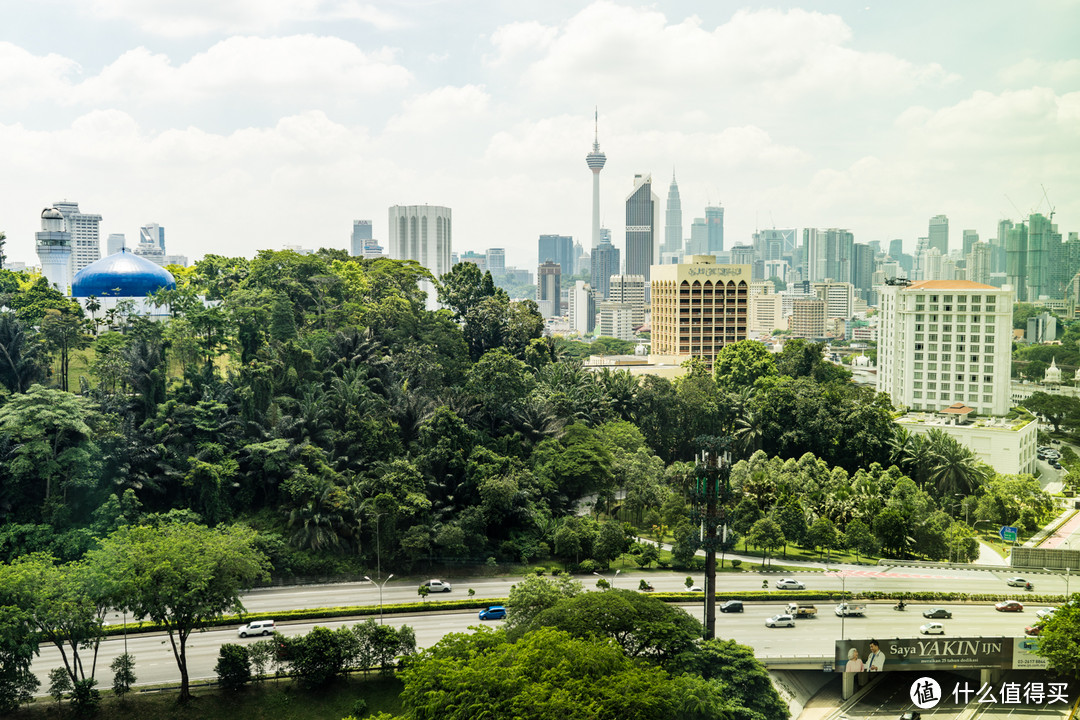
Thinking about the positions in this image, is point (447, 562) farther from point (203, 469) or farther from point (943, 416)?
point (943, 416)

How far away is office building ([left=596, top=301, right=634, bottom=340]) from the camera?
154 metres

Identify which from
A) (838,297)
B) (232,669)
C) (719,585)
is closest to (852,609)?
(719,585)

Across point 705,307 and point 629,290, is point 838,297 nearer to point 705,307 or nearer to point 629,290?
point 629,290

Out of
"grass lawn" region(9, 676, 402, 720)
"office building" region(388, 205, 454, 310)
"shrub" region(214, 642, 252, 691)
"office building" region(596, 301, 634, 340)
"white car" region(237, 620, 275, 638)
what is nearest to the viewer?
"grass lawn" region(9, 676, 402, 720)

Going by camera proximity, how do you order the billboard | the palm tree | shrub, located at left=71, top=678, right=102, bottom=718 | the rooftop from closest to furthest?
shrub, located at left=71, top=678, right=102, bottom=718
the billboard
the palm tree
the rooftop

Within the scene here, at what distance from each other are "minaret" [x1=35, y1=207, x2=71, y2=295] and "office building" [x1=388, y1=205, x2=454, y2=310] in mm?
69443

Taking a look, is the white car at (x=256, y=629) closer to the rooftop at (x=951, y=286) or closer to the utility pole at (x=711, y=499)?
the utility pole at (x=711, y=499)

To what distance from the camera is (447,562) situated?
98.2 feet

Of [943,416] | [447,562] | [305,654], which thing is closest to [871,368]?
[943,416]

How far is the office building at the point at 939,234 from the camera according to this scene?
74.7 m

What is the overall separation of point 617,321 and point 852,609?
424ft

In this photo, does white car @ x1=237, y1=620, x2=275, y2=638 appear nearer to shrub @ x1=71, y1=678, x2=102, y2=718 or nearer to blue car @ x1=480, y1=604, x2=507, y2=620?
shrub @ x1=71, y1=678, x2=102, y2=718

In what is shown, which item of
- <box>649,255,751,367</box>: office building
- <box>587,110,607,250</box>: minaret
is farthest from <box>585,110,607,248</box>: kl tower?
<box>649,255,751,367</box>: office building

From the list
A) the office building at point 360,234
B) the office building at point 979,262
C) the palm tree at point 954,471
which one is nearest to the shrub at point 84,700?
the palm tree at point 954,471
